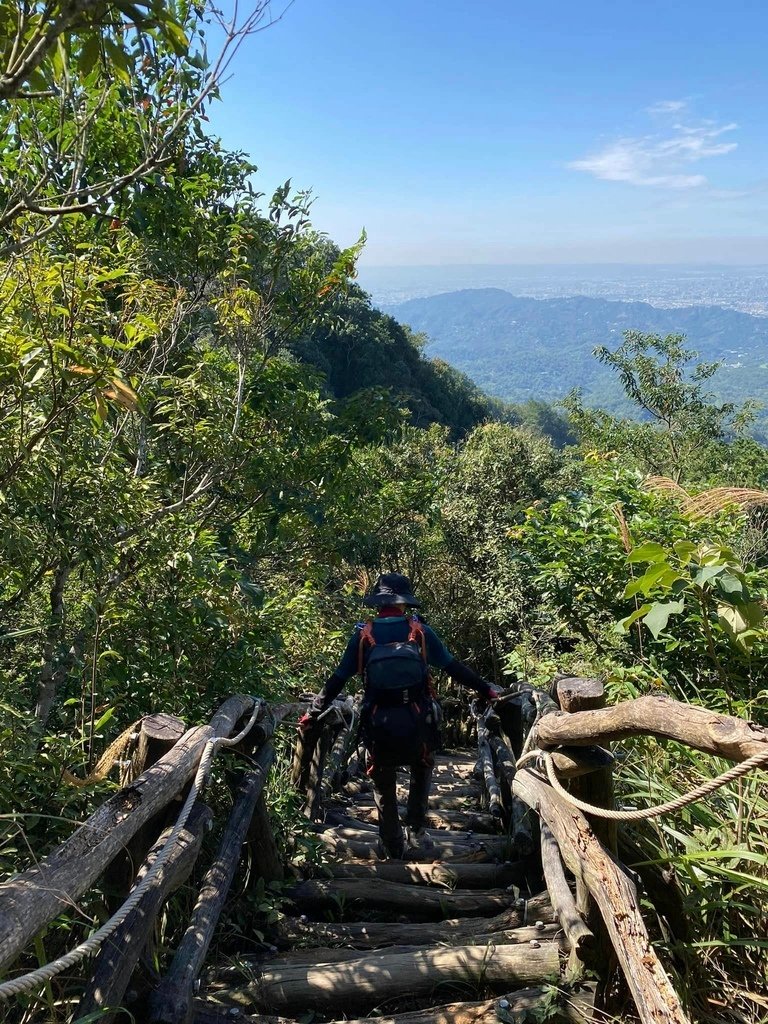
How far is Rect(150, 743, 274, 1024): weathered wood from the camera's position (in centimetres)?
208

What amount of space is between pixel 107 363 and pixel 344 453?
342 cm

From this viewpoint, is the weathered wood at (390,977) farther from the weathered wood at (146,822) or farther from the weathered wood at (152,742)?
the weathered wood at (152,742)

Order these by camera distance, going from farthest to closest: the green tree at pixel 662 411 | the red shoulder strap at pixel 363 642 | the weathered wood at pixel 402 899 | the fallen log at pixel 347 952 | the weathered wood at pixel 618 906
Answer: the green tree at pixel 662 411 < the red shoulder strap at pixel 363 642 < the weathered wood at pixel 402 899 < the fallen log at pixel 347 952 < the weathered wood at pixel 618 906

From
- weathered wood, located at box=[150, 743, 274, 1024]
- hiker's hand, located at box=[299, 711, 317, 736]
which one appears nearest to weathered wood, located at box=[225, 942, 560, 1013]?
weathered wood, located at box=[150, 743, 274, 1024]

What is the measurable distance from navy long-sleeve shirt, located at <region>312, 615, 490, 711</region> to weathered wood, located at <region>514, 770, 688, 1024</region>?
51.4 inches

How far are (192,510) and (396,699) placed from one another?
2.37 m

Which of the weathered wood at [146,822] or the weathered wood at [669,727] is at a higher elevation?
the weathered wood at [669,727]

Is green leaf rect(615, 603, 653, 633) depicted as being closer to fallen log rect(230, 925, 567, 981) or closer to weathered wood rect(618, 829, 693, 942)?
weathered wood rect(618, 829, 693, 942)

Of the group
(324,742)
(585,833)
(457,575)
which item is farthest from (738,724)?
(457,575)

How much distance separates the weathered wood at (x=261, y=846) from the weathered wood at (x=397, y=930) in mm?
308

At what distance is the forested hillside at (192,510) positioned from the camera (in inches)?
94.3

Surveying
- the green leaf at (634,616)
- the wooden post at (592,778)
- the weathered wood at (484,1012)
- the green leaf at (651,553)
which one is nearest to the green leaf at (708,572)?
the green leaf at (634,616)

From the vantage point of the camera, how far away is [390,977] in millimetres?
2559

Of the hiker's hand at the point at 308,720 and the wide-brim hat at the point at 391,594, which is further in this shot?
the hiker's hand at the point at 308,720
